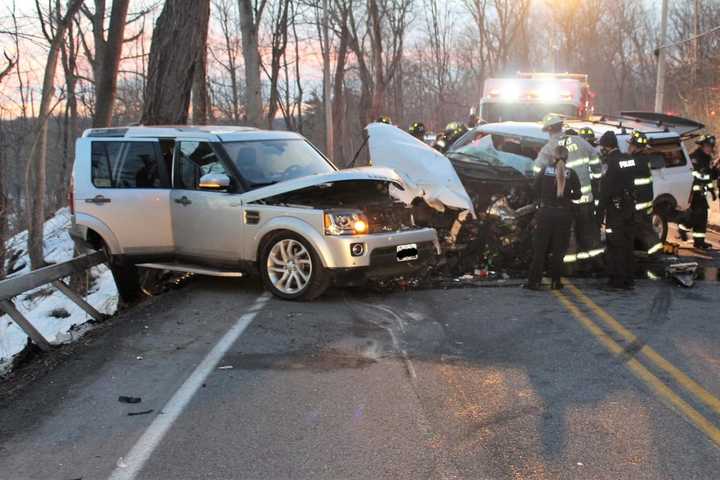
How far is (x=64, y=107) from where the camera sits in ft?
122

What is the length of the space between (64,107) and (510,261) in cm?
3464

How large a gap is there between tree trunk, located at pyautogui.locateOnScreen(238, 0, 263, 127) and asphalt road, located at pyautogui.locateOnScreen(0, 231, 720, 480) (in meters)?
12.5

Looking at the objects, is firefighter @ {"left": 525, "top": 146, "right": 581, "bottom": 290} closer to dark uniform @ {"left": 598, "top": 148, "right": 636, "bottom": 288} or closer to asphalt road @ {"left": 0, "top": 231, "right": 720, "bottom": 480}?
dark uniform @ {"left": 598, "top": 148, "right": 636, "bottom": 288}

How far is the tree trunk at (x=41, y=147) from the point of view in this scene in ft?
64.9

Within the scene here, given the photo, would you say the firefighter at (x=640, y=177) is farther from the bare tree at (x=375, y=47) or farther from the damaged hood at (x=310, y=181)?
the bare tree at (x=375, y=47)

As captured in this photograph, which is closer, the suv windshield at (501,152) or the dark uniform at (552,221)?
the dark uniform at (552,221)

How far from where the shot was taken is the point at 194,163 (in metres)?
7.96

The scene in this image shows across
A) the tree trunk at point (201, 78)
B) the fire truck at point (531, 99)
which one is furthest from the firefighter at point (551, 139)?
the fire truck at point (531, 99)

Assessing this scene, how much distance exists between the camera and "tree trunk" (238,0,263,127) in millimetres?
18969

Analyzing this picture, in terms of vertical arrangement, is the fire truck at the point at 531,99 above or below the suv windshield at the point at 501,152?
above

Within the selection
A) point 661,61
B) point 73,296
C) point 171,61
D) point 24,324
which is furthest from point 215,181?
point 661,61

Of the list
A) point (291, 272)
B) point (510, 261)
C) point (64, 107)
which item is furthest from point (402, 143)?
point (64, 107)

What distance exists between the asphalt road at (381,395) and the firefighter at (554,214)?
2.81 feet

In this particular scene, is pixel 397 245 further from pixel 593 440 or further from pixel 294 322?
pixel 593 440
